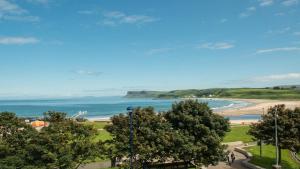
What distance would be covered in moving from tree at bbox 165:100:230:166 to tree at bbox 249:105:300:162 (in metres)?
7.23

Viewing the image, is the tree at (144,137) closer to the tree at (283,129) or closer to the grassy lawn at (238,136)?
the tree at (283,129)

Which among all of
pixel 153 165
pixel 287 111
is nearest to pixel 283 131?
pixel 287 111

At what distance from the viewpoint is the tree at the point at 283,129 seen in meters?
37.4

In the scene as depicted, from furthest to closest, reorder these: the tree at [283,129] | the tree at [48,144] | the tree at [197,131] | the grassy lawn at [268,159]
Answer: the grassy lawn at [268,159], the tree at [283,129], the tree at [197,131], the tree at [48,144]

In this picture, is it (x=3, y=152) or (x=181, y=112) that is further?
(x=181, y=112)

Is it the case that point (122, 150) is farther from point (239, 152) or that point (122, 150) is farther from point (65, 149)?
point (239, 152)

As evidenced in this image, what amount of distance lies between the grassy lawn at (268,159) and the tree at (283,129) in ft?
8.22

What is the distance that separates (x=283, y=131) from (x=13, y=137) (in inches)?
1036

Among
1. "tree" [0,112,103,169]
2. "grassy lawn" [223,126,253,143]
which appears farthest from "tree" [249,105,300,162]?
"tree" [0,112,103,169]

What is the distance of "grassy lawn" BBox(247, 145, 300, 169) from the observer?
130ft

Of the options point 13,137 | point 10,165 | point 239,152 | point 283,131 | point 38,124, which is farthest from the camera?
point 38,124

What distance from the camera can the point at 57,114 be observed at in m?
30.9

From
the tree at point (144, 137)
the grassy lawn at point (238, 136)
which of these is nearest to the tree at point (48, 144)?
the tree at point (144, 137)

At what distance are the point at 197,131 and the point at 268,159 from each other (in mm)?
14161
